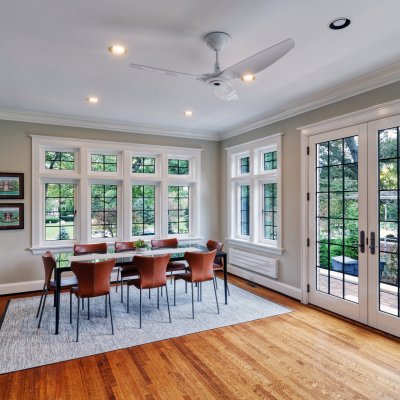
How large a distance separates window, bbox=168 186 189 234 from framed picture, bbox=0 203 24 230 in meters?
2.52

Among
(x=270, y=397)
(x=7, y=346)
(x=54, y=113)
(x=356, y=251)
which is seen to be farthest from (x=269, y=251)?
(x=54, y=113)

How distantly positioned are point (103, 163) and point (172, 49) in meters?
3.12

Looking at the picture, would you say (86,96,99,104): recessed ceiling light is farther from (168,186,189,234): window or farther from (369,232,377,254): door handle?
(369,232,377,254): door handle

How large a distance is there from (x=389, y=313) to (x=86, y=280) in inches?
128

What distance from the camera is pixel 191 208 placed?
6.21m

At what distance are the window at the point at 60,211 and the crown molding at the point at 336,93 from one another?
338cm

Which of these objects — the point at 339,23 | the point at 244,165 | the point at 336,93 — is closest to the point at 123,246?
the point at 244,165

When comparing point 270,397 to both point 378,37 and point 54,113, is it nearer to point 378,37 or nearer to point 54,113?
point 378,37

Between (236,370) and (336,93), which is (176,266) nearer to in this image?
(236,370)

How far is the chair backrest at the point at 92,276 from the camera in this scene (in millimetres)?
3185

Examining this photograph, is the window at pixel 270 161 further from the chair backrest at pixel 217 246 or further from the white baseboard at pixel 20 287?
the white baseboard at pixel 20 287

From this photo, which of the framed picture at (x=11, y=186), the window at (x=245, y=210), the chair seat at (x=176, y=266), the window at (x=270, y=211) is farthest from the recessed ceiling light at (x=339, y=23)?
the framed picture at (x=11, y=186)

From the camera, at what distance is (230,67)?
2.34 meters

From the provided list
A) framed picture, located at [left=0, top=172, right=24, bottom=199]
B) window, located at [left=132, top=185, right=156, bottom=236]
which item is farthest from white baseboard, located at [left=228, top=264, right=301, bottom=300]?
framed picture, located at [left=0, top=172, right=24, bottom=199]
